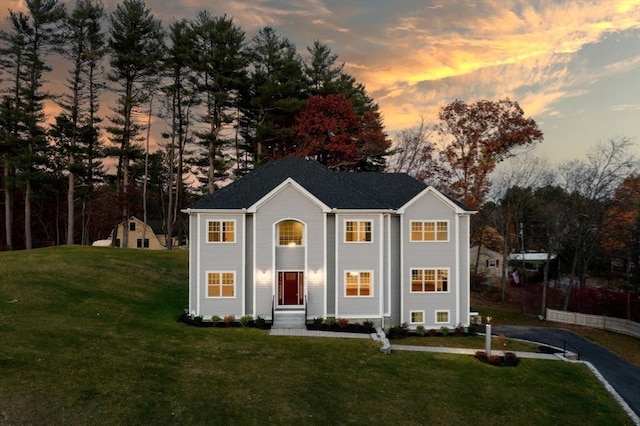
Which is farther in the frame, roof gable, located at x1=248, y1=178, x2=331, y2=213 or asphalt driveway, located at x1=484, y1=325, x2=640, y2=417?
roof gable, located at x1=248, y1=178, x2=331, y2=213

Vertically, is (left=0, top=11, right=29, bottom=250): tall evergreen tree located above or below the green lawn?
above

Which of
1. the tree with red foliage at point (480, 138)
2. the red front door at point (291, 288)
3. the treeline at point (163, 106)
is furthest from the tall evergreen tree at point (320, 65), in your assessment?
the red front door at point (291, 288)

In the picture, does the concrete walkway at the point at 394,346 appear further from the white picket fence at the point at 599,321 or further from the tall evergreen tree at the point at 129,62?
the tall evergreen tree at the point at 129,62

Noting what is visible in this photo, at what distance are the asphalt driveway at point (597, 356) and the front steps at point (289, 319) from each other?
12844 millimetres

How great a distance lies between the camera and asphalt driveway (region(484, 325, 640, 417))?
16.7 m

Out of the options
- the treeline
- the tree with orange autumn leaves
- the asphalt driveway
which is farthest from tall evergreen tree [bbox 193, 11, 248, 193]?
the tree with orange autumn leaves

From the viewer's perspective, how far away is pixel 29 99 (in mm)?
40062

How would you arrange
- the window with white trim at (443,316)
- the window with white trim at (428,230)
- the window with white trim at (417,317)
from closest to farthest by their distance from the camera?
the window with white trim at (417,317)
the window with white trim at (443,316)
the window with white trim at (428,230)

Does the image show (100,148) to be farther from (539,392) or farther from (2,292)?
(539,392)

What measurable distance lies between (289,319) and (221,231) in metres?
6.15

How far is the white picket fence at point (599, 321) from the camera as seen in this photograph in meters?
27.0

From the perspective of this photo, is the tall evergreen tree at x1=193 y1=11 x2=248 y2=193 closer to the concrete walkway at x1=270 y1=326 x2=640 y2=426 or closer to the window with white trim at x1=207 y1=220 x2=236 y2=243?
the window with white trim at x1=207 y1=220 x2=236 y2=243

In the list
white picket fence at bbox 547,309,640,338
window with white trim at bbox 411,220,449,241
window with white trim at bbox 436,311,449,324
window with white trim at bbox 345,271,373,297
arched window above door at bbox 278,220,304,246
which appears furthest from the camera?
white picket fence at bbox 547,309,640,338

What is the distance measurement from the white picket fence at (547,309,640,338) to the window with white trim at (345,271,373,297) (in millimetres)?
17015
